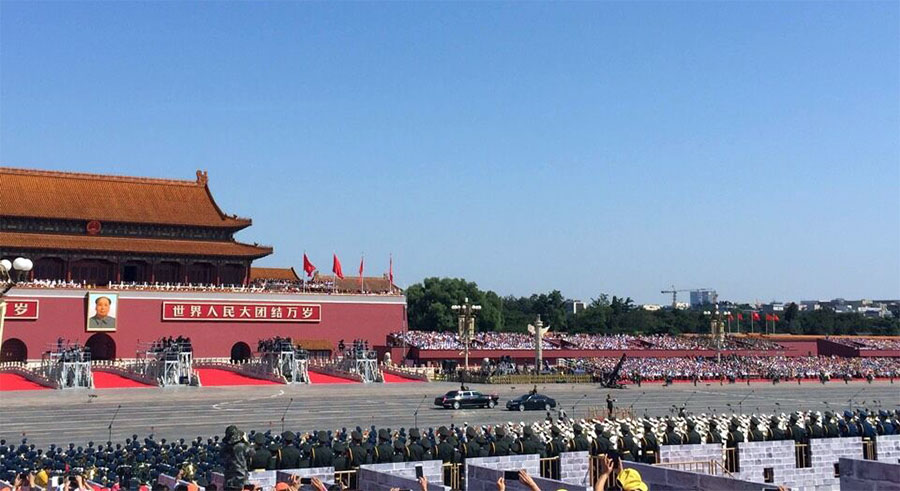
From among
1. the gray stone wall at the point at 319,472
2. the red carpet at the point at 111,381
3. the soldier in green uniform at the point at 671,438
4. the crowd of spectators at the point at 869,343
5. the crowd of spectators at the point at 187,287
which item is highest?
the crowd of spectators at the point at 187,287

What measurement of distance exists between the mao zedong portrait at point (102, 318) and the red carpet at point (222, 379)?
26.9ft

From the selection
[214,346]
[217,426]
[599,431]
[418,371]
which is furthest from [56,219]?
[599,431]

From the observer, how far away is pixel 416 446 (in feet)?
59.9

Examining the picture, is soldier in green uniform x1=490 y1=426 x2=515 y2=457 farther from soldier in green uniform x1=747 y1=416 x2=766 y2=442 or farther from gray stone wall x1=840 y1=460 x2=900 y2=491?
gray stone wall x1=840 y1=460 x2=900 y2=491

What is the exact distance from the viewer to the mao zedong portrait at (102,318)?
54344mm

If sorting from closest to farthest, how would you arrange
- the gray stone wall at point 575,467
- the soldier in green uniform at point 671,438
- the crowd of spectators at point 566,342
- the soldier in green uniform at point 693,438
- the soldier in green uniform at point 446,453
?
1. the soldier in green uniform at point 446,453
2. the gray stone wall at point 575,467
3. the soldier in green uniform at point 671,438
4. the soldier in green uniform at point 693,438
5. the crowd of spectators at point 566,342

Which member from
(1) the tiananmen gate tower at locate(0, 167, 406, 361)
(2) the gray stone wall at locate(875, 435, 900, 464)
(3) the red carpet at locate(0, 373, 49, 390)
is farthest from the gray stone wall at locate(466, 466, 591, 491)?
(1) the tiananmen gate tower at locate(0, 167, 406, 361)

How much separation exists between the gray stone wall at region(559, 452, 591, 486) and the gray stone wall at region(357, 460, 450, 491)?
278 cm

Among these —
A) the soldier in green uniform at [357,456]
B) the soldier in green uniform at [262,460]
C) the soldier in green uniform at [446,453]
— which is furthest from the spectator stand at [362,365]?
the soldier in green uniform at [262,460]

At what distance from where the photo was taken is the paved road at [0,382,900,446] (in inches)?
1230

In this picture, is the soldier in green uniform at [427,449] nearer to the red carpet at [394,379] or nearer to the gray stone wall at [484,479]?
the gray stone wall at [484,479]

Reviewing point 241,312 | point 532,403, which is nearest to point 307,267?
point 241,312

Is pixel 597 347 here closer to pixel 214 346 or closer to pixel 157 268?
pixel 214 346

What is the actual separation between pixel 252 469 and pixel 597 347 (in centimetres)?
5271
